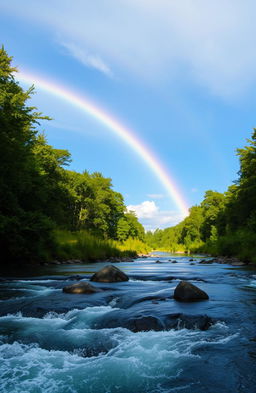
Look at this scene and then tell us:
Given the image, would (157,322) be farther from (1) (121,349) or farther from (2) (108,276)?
(2) (108,276)

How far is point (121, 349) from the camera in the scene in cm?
321

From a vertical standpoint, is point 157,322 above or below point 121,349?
above

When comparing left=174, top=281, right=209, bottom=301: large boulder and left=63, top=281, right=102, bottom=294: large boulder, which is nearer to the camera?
left=174, top=281, right=209, bottom=301: large boulder

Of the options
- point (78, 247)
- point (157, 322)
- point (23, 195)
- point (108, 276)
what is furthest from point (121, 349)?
point (78, 247)

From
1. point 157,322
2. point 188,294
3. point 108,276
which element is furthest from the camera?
point 108,276

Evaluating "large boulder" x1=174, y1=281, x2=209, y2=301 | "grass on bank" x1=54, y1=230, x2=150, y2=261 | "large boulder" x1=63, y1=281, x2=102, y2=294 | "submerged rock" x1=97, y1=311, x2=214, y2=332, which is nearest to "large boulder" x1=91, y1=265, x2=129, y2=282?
"large boulder" x1=63, y1=281, x2=102, y2=294

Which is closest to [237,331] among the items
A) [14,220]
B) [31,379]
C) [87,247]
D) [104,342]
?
[104,342]

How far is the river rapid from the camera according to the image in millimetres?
2451

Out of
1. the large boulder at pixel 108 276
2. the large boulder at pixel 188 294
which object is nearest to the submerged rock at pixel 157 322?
the large boulder at pixel 188 294

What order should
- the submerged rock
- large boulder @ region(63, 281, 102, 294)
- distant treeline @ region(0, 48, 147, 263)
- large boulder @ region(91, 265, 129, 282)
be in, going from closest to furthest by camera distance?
1. the submerged rock
2. large boulder @ region(63, 281, 102, 294)
3. large boulder @ region(91, 265, 129, 282)
4. distant treeline @ region(0, 48, 147, 263)

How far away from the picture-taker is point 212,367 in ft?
8.88

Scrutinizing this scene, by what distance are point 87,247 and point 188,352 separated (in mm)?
19716

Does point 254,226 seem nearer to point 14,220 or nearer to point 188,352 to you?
point 14,220

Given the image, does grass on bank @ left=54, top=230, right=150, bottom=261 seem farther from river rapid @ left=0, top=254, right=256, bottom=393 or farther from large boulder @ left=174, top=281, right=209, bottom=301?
river rapid @ left=0, top=254, right=256, bottom=393
